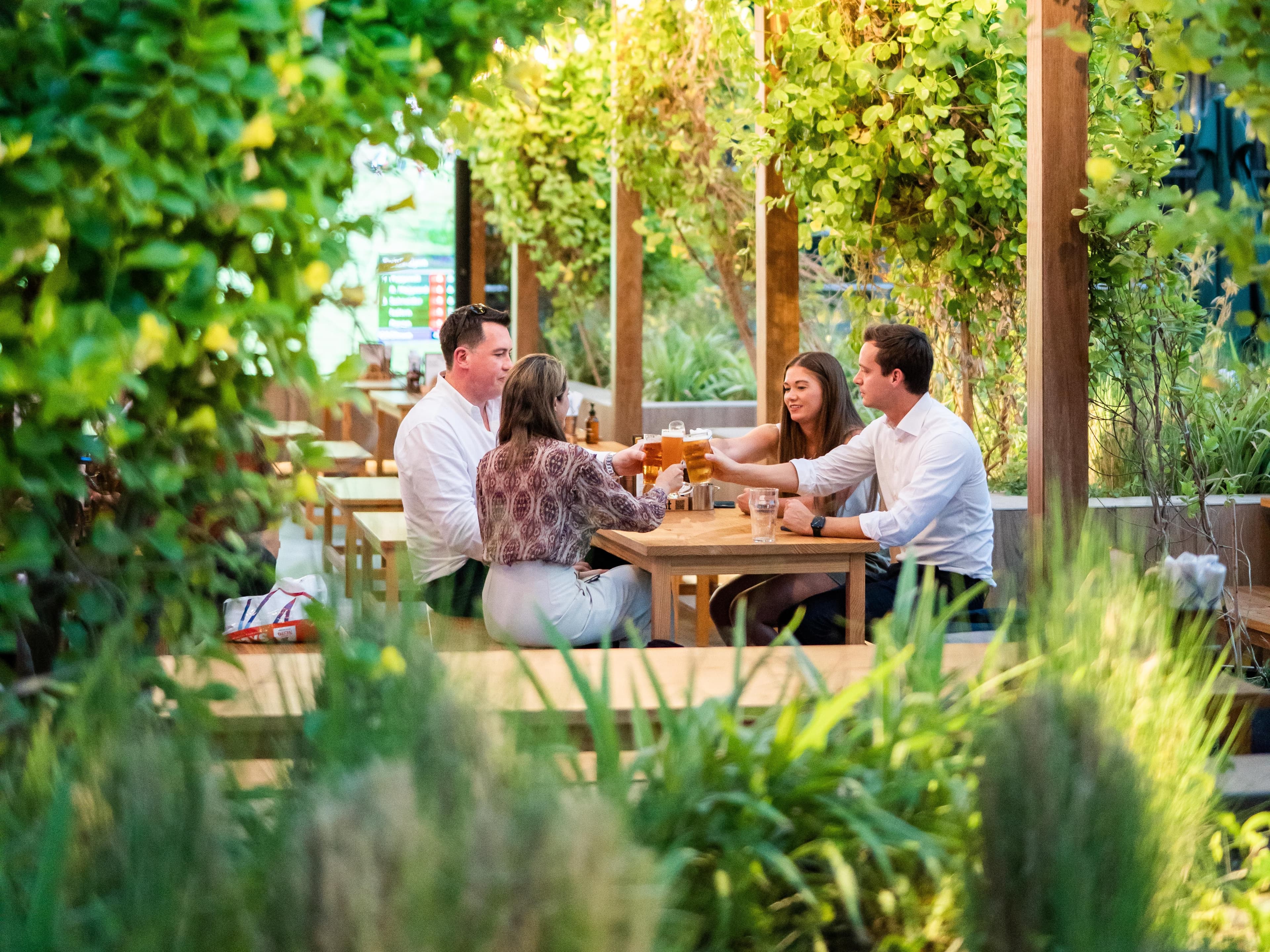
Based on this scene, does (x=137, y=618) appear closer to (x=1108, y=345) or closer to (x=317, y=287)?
(x=317, y=287)

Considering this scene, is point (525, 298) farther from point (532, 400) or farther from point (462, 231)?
point (532, 400)

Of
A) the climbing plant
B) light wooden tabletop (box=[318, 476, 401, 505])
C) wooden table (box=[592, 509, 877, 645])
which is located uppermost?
the climbing plant

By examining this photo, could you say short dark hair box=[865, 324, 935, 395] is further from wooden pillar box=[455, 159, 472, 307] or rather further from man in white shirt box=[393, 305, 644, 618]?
wooden pillar box=[455, 159, 472, 307]

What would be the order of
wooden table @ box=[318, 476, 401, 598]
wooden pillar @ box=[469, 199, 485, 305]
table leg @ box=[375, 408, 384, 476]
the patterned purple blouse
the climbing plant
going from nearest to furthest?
the patterned purple blouse, wooden table @ box=[318, 476, 401, 598], the climbing plant, table leg @ box=[375, 408, 384, 476], wooden pillar @ box=[469, 199, 485, 305]

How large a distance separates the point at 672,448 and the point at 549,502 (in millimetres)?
711

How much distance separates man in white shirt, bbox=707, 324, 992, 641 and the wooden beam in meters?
2.81

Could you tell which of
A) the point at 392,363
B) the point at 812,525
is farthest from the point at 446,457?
the point at 392,363

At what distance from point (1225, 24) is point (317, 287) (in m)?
1.03

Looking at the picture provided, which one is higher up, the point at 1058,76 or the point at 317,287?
the point at 1058,76

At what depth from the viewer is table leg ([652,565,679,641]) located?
3.85 meters

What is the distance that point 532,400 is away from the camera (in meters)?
3.72

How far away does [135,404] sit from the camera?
59.6 inches

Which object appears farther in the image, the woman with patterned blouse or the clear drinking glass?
the clear drinking glass

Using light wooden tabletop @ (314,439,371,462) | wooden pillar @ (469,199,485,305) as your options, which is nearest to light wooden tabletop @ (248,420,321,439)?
light wooden tabletop @ (314,439,371,462)
